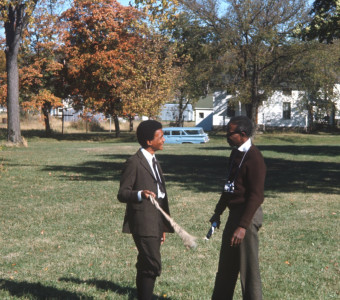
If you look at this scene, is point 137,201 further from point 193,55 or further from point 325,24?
point 193,55

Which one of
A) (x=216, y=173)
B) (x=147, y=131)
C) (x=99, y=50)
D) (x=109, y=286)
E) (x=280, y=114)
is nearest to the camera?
(x=147, y=131)

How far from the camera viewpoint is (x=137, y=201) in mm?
4352

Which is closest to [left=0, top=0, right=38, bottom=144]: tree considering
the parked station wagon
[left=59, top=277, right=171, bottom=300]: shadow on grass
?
the parked station wagon

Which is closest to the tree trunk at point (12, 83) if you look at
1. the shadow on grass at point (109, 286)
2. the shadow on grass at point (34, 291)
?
the shadow on grass at point (34, 291)

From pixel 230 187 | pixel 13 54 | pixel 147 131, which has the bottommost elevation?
pixel 230 187

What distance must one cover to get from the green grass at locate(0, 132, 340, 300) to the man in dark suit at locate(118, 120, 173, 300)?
102 centimetres

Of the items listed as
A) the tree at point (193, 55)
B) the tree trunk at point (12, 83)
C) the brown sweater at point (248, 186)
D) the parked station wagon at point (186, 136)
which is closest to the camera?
the brown sweater at point (248, 186)

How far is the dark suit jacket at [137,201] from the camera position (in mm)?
4402

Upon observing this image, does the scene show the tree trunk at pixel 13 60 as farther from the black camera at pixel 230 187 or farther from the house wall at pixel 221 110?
the house wall at pixel 221 110

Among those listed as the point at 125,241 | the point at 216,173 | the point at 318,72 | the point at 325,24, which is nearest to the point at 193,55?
the point at 318,72

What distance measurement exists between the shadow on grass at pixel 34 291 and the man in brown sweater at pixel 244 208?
1.84 meters

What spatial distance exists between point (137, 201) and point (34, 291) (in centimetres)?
203

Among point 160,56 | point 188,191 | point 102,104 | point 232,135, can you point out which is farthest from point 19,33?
point 232,135

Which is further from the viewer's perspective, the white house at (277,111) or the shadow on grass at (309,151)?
the white house at (277,111)
